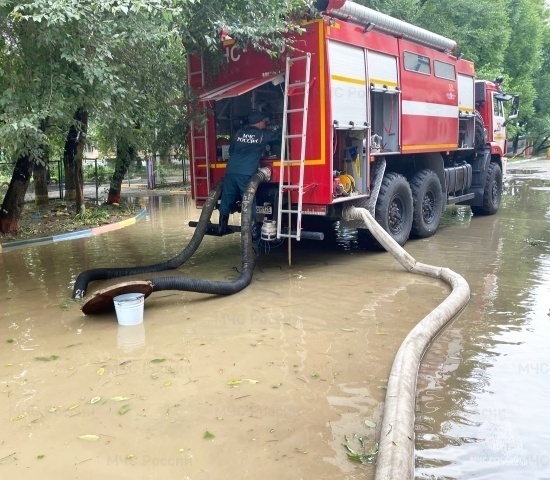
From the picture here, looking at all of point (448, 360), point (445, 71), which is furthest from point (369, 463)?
point (445, 71)

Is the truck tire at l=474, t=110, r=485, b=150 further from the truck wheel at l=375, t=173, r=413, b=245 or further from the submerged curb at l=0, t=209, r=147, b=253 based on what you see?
the submerged curb at l=0, t=209, r=147, b=253

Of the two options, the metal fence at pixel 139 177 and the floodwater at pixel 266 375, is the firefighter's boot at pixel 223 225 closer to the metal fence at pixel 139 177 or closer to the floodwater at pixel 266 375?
the floodwater at pixel 266 375

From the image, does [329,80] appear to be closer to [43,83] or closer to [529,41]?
[43,83]

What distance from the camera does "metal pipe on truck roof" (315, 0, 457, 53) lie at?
687 cm

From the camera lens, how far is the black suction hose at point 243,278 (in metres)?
6.10

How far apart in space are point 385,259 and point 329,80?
2.94 metres

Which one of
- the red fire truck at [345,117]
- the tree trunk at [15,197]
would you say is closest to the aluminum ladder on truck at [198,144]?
the red fire truck at [345,117]

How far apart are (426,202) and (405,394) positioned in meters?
6.93

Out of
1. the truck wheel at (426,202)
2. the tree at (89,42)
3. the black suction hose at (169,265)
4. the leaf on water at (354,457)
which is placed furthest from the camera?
the truck wheel at (426,202)

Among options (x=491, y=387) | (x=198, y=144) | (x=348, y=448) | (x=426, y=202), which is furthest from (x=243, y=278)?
(x=426, y=202)

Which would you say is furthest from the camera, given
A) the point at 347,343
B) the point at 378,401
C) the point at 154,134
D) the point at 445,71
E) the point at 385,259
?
the point at 445,71

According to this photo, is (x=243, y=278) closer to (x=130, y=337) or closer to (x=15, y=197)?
(x=130, y=337)

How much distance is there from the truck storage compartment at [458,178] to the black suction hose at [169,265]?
506 centimetres

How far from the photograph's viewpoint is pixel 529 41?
32250mm
